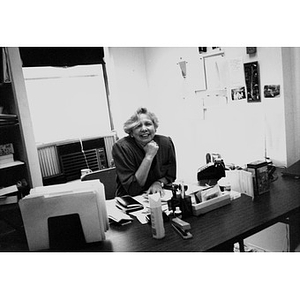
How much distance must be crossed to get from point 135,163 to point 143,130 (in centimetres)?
22

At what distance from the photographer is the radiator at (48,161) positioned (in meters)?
2.95

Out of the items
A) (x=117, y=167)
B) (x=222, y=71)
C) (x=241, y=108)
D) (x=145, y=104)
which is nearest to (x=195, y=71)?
(x=222, y=71)

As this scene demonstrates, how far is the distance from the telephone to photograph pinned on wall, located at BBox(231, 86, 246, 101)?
0.65 metres

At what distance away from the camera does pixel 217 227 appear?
4.28 ft

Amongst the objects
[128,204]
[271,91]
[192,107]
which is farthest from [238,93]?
[128,204]

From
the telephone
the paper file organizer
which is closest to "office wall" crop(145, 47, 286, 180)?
the telephone

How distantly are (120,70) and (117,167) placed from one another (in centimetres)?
146

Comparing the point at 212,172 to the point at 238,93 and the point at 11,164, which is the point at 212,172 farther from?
the point at 11,164

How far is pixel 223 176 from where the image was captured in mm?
1767

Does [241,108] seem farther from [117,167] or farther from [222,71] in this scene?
[117,167]

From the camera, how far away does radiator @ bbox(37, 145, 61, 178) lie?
116 inches

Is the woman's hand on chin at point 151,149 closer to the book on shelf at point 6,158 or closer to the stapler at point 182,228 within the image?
the stapler at point 182,228

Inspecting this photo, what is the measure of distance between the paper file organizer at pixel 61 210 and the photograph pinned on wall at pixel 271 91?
1343 millimetres

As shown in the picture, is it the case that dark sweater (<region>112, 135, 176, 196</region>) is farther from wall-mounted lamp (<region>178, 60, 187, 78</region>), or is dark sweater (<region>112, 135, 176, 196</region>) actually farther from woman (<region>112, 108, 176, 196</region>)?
wall-mounted lamp (<region>178, 60, 187, 78</region>)
